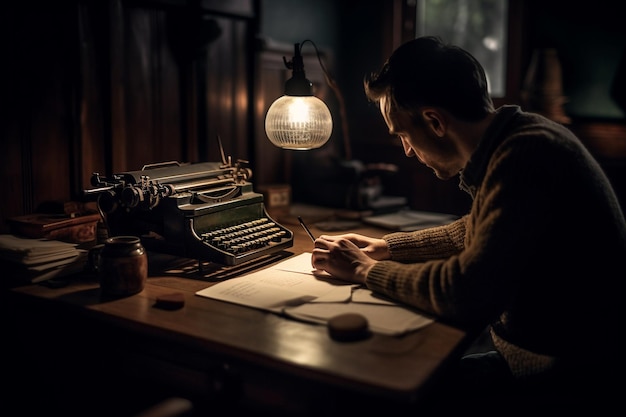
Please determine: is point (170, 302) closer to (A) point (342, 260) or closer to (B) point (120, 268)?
(B) point (120, 268)

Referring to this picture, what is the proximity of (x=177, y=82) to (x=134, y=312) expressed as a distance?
1764 millimetres

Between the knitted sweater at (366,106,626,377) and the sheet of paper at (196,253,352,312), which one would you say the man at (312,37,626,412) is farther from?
the sheet of paper at (196,253,352,312)

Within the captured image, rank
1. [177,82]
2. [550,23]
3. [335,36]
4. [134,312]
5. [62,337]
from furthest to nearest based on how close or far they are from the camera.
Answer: [335,36], [550,23], [177,82], [62,337], [134,312]

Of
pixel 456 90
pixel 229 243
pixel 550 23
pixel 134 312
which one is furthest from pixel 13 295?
pixel 550 23

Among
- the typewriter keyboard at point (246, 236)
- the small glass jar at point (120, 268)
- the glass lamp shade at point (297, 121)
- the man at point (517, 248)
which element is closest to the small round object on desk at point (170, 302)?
the small glass jar at point (120, 268)

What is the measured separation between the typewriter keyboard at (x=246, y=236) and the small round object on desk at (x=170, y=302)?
1.36 feet

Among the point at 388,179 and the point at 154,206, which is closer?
Result: the point at 154,206

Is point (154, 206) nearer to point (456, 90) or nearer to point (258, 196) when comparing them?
point (258, 196)

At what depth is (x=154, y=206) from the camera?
7.72 feet

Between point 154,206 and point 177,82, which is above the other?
point 177,82

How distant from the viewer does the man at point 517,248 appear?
1.73 meters

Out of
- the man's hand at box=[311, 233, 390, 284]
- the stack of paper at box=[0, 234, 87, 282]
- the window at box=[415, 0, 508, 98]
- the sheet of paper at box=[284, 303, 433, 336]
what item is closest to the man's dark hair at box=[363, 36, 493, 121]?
the man's hand at box=[311, 233, 390, 284]

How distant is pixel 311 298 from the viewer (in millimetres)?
1977

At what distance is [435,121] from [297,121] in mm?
748
